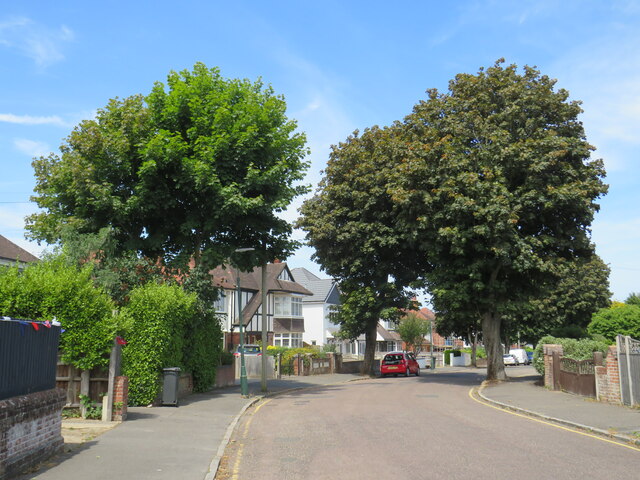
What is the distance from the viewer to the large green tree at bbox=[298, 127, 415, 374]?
3366cm

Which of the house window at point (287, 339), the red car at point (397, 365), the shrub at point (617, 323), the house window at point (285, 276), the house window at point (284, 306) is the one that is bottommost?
the red car at point (397, 365)

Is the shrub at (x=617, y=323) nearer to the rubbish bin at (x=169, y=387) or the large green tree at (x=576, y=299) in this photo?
the large green tree at (x=576, y=299)

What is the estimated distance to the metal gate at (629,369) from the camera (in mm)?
15875

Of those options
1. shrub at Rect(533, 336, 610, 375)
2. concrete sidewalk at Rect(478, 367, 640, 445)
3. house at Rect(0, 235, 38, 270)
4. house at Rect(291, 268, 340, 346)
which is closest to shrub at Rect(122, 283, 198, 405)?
concrete sidewalk at Rect(478, 367, 640, 445)

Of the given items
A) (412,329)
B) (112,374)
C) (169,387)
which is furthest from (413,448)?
(412,329)

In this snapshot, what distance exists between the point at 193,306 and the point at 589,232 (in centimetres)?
1960

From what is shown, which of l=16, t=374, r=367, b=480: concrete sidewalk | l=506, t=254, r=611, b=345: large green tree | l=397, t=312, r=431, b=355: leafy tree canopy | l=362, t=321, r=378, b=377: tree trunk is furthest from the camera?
l=397, t=312, r=431, b=355: leafy tree canopy

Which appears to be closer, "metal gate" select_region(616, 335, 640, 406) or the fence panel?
the fence panel

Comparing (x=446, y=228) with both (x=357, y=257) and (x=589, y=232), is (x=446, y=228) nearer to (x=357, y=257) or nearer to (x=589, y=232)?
(x=589, y=232)

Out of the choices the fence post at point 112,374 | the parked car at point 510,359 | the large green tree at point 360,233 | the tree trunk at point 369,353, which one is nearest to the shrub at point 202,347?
the fence post at point 112,374

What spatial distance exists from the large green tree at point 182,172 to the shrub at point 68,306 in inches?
280

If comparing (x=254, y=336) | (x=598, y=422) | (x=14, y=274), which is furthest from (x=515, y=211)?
(x=254, y=336)

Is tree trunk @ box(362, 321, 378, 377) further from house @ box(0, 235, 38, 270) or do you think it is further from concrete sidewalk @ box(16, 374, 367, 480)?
concrete sidewalk @ box(16, 374, 367, 480)

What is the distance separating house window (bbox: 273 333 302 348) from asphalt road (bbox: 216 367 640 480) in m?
38.9
